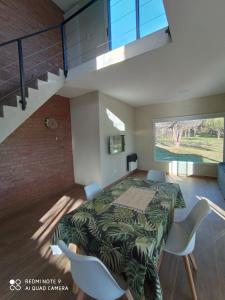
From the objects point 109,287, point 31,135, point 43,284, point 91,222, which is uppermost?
point 31,135

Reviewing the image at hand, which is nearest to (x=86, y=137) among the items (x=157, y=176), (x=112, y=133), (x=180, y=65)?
(x=112, y=133)

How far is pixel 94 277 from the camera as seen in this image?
→ 0.92 metres

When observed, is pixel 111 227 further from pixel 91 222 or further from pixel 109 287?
pixel 109 287

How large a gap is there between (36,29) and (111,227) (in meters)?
4.32

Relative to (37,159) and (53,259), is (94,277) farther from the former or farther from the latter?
(37,159)

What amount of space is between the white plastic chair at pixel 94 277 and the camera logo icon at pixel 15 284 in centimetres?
95

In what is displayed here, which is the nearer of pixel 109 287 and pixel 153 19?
pixel 109 287

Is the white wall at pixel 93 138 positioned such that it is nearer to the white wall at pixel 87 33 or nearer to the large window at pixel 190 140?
the white wall at pixel 87 33

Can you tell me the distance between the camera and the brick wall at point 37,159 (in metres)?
2.95

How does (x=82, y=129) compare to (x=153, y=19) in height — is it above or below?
below

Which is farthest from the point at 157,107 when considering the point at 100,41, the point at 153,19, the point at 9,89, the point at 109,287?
the point at 109,287

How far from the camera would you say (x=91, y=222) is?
1.26 meters

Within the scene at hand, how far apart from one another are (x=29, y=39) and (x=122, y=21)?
2021mm

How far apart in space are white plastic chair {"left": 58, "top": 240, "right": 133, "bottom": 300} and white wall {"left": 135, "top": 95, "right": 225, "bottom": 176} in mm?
4750
